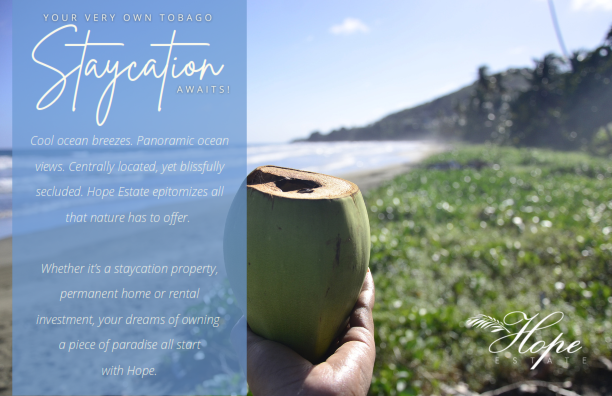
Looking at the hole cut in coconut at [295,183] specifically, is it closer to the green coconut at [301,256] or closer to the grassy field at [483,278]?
the green coconut at [301,256]

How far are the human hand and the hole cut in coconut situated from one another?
0.41 meters

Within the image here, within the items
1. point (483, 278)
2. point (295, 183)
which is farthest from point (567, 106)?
point (295, 183)

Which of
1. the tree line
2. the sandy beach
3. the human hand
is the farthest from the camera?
the tree line

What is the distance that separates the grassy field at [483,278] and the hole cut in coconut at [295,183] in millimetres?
1787

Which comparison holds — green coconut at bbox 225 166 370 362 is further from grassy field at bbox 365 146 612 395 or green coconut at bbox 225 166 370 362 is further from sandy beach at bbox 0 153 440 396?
sandy beach at bbox 0 153 440 396

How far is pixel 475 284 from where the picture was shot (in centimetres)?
401

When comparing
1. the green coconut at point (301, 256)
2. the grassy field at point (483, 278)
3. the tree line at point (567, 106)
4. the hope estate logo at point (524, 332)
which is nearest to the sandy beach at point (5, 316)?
the grassy field at point (483, 278)

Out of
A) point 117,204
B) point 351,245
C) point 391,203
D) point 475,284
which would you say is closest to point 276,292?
point 351,245

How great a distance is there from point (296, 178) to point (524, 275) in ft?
14.0

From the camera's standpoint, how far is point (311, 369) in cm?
89

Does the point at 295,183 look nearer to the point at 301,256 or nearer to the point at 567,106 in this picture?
the point at 301,256

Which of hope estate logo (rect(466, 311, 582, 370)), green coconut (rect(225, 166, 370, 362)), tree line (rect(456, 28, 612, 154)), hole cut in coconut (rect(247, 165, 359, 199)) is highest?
tree line (rect(456, 28, 612, 154))

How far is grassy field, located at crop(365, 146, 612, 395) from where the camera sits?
2709 mm

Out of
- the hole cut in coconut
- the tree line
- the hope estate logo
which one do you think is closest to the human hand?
the hole cut in coconut
